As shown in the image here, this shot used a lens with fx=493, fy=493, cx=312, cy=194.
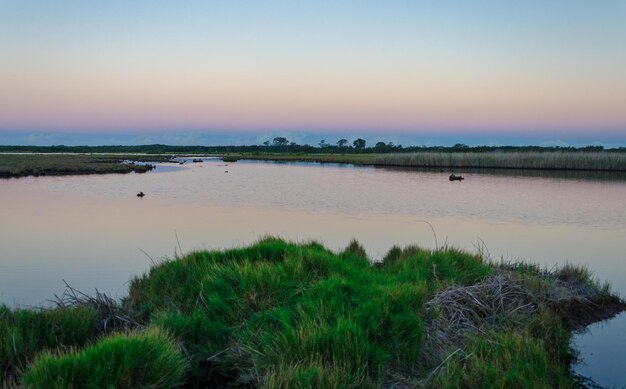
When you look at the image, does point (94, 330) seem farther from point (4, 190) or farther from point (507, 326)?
point (4, 190)

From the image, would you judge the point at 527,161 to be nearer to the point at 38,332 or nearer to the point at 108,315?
the point at 108,315

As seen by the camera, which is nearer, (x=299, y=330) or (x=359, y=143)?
(x=299, y=330)

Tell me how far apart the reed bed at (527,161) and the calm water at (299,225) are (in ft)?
63.3

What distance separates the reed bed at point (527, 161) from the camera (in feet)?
177

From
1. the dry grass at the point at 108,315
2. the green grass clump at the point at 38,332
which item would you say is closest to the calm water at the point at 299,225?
the dry grass at the point at 108,315

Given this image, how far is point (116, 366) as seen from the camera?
190 inches

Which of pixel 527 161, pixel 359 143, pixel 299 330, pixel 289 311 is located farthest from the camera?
pixel 359 143

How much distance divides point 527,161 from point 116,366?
6041 cm

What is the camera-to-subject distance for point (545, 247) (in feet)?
53.8

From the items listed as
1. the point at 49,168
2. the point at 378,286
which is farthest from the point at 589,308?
the point at 49,168

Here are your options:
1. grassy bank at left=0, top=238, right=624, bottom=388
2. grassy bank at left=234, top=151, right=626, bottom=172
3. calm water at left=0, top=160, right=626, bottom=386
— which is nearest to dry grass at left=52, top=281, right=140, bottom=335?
grassy bank at left=0, top=238, right=624, bottom=388

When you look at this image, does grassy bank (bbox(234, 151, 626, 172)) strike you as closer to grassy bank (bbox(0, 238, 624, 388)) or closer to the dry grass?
grassy bank (bbox(0, 238, 624, 388))

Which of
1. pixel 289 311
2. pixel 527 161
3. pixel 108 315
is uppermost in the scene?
pixel 527 161

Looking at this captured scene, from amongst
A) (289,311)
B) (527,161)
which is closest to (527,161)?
(527,161)
